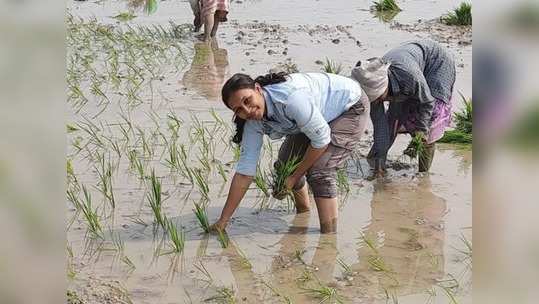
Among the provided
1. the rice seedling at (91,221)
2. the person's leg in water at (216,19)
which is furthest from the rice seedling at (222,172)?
the person's leg in water at (216,19)

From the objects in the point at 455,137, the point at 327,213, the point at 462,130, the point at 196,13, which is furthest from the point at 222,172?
the point at 196,13

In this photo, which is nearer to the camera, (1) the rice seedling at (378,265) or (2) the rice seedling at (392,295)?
(2) the rice seedling at (392,295)

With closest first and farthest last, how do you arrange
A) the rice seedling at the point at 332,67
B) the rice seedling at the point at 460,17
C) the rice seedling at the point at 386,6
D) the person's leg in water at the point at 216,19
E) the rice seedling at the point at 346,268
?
the rice seedling at the point at 346,268 → the rice seedling at the point at 332,67 → the person's leg in water at the point at 216,19 → the rice seedling at the point at 460,17 → the rice seedling at the point at 386,6

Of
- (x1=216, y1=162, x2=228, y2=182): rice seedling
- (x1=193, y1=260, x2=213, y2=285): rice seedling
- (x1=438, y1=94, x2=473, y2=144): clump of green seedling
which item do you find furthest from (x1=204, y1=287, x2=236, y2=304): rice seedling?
(x1=438, y1=94, x2=473, y2=144): clump of green seedling

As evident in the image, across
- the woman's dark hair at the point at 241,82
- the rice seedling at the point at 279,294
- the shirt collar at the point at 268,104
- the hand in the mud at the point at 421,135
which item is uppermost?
the woman's dark hair at the point at 241,82

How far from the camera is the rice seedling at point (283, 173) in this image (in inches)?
135

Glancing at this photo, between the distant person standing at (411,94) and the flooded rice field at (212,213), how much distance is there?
191 mm

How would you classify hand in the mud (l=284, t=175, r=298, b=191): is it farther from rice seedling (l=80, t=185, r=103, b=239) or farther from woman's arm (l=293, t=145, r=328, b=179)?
rice seedling (l=80, t=185, r=103, b=239)

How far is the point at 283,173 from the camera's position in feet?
11.3

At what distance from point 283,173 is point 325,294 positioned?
838 millimetres

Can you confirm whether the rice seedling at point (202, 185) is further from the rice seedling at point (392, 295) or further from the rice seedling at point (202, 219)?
the rice seedling at point (392, 295)

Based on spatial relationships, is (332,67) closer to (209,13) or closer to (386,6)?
(209,13)

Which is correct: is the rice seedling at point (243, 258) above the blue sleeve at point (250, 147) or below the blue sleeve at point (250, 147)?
below
